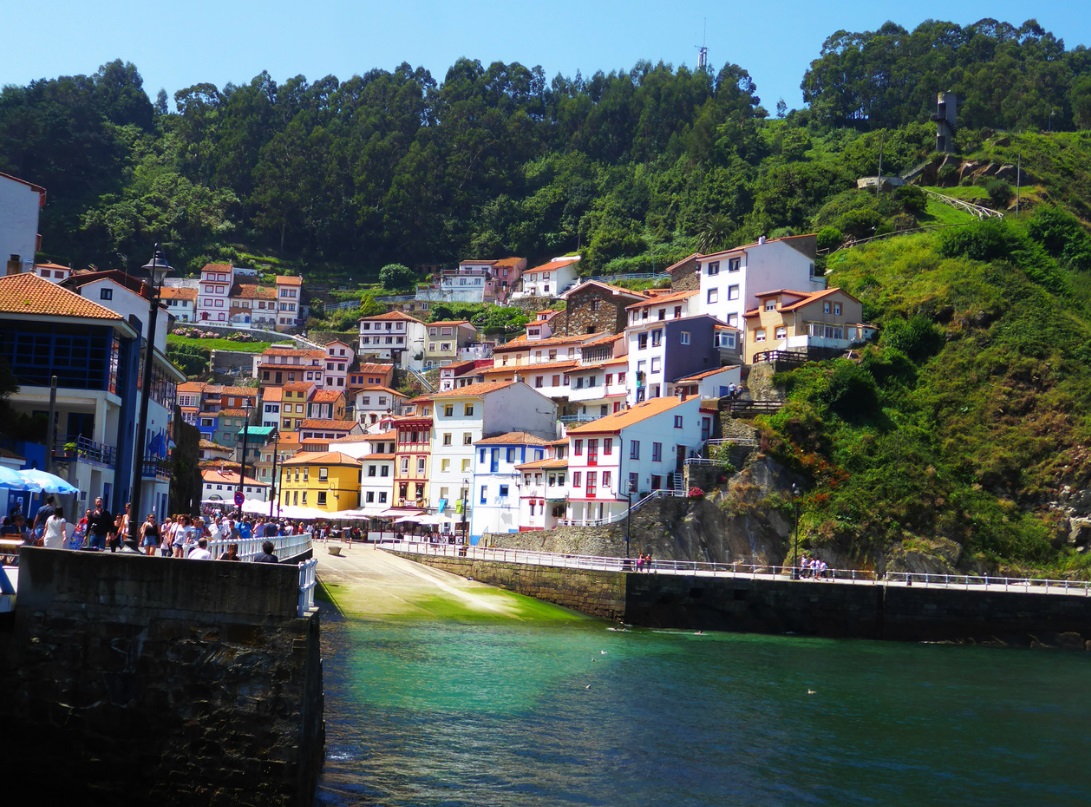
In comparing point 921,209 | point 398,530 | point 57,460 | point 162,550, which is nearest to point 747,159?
point 921,209

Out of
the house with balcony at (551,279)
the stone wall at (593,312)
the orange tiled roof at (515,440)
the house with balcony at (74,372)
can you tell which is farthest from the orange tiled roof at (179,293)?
the house with balcony at (74,372)

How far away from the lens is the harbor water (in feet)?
86.6

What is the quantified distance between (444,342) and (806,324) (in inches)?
2511

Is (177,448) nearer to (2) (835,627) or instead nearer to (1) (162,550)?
(2) (835,627)

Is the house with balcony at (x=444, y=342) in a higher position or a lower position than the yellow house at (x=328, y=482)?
higher

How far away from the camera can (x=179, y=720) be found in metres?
19.4

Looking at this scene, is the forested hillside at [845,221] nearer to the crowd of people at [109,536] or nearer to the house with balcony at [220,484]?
the crowd of people at [109,536]

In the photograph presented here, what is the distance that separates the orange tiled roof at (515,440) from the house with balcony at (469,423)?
3.51m

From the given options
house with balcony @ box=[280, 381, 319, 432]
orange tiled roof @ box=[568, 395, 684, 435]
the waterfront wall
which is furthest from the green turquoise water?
house with balcony @ box=[280, 381, 319, 432]

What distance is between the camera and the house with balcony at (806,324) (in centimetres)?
8231

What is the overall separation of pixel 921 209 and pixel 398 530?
179 ft

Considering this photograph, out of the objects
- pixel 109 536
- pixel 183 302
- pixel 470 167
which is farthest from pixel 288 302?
pixel 109 536

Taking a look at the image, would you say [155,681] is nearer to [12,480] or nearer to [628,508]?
[12,480]

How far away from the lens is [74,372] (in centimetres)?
4341
